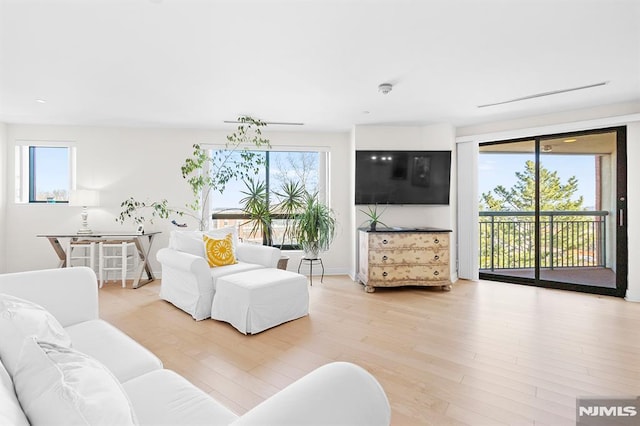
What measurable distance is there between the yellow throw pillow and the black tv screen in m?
1.98

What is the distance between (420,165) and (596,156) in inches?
88.5

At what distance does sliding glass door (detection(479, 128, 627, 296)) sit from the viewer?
3.86 m

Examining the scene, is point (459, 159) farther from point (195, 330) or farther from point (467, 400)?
point (195, 330)

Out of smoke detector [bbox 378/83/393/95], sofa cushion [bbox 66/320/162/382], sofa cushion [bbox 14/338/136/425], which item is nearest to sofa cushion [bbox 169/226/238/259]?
sofa cushion [bbox 66/320/162/382]

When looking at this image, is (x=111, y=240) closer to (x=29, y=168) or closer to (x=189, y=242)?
(x=189, y=242)

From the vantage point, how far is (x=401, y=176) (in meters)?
4.45

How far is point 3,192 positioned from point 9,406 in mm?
5448

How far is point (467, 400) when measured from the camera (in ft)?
5.76

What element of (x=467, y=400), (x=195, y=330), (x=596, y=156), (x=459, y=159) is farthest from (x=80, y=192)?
(x=596, y=156)

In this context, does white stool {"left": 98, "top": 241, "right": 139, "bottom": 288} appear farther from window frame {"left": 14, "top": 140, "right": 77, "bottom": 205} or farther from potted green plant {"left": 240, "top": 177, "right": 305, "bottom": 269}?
potted green plant {"left": 240, "top": 177, "right": 305, "bottom": 269}

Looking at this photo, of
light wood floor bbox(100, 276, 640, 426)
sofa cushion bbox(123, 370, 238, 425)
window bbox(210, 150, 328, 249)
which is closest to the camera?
sofa cushion bbox(123, 370, 238, 425)

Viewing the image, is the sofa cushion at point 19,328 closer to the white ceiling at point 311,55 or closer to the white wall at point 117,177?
the white ceiling at point 311,55

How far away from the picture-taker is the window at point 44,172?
4.50 meters

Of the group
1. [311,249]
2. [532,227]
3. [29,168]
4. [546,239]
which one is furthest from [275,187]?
[546,239]
